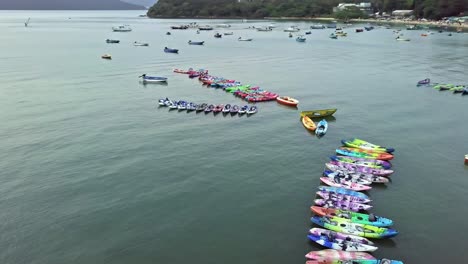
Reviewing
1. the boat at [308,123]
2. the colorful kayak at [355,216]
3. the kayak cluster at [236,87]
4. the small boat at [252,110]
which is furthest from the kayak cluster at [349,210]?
the kayak cluster at [236,87]

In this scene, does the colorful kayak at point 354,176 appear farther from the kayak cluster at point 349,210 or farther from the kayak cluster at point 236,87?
the kayak cluster at point 236,87

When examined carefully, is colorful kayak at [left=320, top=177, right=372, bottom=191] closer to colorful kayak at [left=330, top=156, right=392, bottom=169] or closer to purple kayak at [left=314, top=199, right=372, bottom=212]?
purple kayak at [left=314, top=199, right=372, bottom=212]

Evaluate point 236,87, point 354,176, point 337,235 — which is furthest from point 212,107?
point 337,235

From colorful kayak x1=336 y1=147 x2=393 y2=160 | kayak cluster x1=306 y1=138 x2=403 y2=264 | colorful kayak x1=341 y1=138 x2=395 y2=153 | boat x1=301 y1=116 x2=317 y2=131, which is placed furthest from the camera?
boat x1=301 y1=116 x2=317 y2=131

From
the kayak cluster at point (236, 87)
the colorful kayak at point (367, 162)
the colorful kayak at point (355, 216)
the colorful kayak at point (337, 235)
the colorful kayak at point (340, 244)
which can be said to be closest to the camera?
the colorful kayak at point (340, 244)

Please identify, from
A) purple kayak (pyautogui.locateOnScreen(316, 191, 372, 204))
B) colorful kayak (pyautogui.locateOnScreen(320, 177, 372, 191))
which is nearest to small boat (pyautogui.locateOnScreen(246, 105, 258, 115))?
colorful kayak (pyautogui.locateOnScreen(320, 177, 372, 191))
